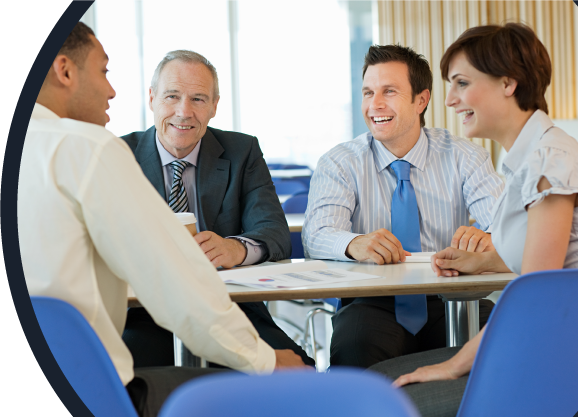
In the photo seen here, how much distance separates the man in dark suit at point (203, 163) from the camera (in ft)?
6.70

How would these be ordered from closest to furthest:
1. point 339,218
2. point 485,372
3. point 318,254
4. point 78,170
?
point 78,170 → point 485,372 → point 318,254 → point 339,218

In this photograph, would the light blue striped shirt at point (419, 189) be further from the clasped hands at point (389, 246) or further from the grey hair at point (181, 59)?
the grey hair at point (181, 59)

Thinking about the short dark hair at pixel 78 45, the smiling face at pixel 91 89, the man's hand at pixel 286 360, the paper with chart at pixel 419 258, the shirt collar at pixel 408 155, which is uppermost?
the short dark hair at pixel 78 45

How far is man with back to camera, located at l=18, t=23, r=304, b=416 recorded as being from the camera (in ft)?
3.16

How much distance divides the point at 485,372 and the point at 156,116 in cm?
153

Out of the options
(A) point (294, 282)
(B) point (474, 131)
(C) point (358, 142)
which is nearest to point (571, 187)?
(B) point (474, 131)

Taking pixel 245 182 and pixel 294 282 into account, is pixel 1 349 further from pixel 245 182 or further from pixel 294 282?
pixel 245 182

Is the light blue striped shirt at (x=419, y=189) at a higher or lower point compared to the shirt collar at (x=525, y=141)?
lower

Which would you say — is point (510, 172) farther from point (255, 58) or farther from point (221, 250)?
point (255, 58)

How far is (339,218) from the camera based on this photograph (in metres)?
2.06

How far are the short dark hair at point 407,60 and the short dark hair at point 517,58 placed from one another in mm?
825

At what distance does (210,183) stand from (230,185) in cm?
8

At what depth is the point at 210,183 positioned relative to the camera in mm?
2072

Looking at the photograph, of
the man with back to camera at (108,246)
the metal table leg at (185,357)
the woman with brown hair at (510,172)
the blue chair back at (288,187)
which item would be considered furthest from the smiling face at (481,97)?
the blue chair back at (288,187)
